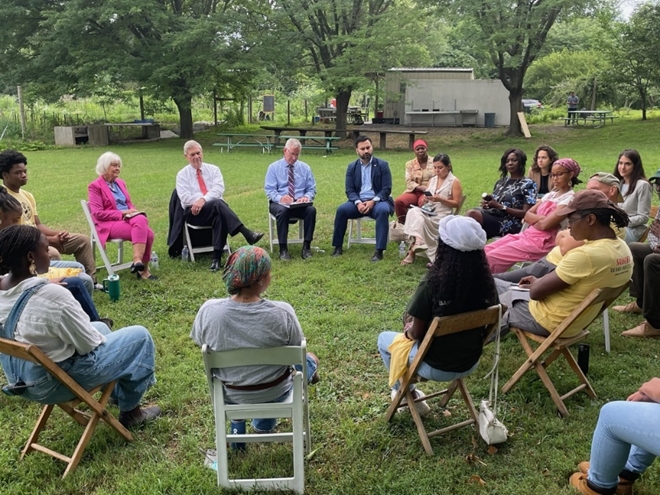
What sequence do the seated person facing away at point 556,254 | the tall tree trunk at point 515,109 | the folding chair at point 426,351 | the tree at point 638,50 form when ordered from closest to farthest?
the folding chair at point 426,351 → the seated person facing away at point 556,254 → the tree at point 638,50 → the tall tree trunk at point 515,109

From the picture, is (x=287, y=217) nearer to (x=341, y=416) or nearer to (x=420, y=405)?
(x=341, y=416)

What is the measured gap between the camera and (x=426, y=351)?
2.84 metres

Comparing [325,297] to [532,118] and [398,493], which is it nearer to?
[398,493]

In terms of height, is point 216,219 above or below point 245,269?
below

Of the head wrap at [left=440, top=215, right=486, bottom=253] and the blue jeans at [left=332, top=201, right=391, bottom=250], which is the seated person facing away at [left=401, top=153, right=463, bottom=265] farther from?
the head wrap at [left=440, top=215, right=486, bottom=253]

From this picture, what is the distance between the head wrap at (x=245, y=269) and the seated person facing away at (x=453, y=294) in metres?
0.80

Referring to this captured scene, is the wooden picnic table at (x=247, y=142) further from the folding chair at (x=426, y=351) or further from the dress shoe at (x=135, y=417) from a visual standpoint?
the folding chair at (x=426, y=351)

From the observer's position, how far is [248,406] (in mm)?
2621

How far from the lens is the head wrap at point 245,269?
2559 mm

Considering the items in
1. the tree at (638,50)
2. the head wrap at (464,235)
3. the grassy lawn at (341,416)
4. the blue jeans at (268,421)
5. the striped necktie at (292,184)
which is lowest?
the grassy lawn at (341,416)

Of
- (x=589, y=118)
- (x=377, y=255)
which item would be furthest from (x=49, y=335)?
(x=589, y=118)

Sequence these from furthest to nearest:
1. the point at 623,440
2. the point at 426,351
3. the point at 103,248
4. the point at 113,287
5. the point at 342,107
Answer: the point at 342,107 → the point at 103,248 → the point at 113,287 → the point at 426,351 → the point at 623,440

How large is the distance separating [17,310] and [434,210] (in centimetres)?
457

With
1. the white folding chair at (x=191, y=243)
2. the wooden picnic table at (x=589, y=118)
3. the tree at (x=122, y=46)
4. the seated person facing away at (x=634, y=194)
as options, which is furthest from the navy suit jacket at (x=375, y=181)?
the wooden picnic table at (x=589, y=118)
